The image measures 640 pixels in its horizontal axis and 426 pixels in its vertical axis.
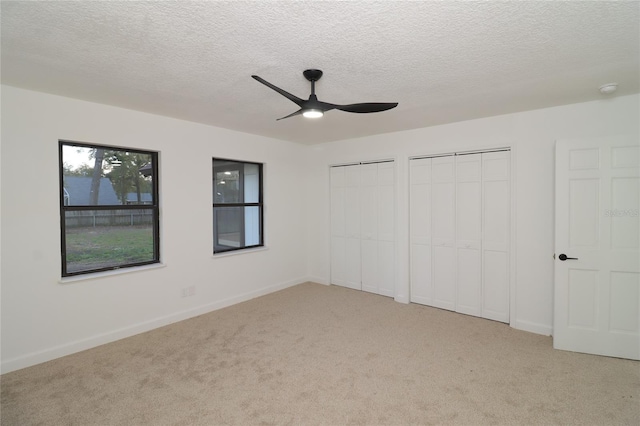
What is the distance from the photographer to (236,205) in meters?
4.62

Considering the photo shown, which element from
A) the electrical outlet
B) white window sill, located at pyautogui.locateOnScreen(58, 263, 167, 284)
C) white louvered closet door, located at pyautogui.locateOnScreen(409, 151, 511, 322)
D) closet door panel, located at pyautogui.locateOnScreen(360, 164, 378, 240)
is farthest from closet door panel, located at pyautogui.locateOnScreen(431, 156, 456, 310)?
white window sill, located at pyautogui.locateOnScreen(58, 263, 167, 284)

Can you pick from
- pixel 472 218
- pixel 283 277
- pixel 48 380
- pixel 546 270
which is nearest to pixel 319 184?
pixel 283 277

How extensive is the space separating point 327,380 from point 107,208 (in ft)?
9.35

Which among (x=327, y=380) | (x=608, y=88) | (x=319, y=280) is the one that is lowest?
(x=327, y=380)

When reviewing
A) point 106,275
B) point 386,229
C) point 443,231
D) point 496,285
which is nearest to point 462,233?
point 443,231

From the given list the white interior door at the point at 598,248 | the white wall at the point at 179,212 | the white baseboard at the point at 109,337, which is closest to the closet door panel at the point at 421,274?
the white wall at the point at 179,212

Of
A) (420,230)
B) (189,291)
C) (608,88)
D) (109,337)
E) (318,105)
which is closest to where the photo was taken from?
(318,105)

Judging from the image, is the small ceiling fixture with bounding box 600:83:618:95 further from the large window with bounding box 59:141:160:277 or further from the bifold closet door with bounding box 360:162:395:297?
the large window with bounding box 59:141:160:277

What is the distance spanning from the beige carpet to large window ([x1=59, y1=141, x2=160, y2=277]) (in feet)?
3.01

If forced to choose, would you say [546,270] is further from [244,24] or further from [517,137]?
[244,24]

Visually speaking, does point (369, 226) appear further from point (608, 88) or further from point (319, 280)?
point (608, 88)

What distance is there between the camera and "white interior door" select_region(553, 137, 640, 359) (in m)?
2.84

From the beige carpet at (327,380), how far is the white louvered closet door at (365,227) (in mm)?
1232

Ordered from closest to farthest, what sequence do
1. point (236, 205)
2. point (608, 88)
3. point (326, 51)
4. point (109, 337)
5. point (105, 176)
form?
point (326, 51) → point (608, 88) → point (109, 337) → point (105, 176) → point (236, 205)
